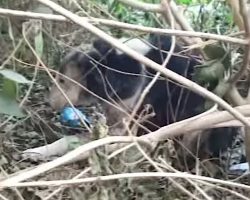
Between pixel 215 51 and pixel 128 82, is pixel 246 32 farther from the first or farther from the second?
pixel 128 82

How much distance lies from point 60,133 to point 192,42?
84 cm

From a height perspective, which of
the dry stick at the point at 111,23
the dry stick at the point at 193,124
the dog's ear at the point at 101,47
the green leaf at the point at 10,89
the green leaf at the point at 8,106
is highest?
the dry stick at the point at 111,23

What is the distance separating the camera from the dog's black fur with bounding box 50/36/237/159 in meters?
2.67

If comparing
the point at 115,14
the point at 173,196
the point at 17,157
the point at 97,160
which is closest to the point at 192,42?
the point at 173,196

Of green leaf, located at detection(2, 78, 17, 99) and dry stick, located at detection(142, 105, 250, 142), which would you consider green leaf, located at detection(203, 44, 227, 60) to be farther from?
green leaf, located at detection(2, 78, 17, 99)

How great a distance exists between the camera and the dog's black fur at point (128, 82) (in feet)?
8.77

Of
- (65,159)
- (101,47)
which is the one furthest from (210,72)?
(101,47)

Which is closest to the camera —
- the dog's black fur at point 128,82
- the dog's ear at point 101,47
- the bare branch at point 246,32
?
the bare branch at point 246,32

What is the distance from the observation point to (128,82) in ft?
9.76

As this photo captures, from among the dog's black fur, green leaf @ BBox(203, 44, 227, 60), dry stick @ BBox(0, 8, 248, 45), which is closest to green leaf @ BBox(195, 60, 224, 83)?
green leaf @ BBox(203, 44, 227, 60)

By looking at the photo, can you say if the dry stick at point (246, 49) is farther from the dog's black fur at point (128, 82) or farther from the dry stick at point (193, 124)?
the dog's black fur at point (128, 82)

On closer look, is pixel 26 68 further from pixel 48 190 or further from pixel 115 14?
pixel 48 190

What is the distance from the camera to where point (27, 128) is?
2.51 meters

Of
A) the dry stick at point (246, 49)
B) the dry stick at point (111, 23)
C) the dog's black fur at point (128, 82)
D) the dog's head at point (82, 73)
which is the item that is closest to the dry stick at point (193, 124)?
the dry stick at point (246, 49)
